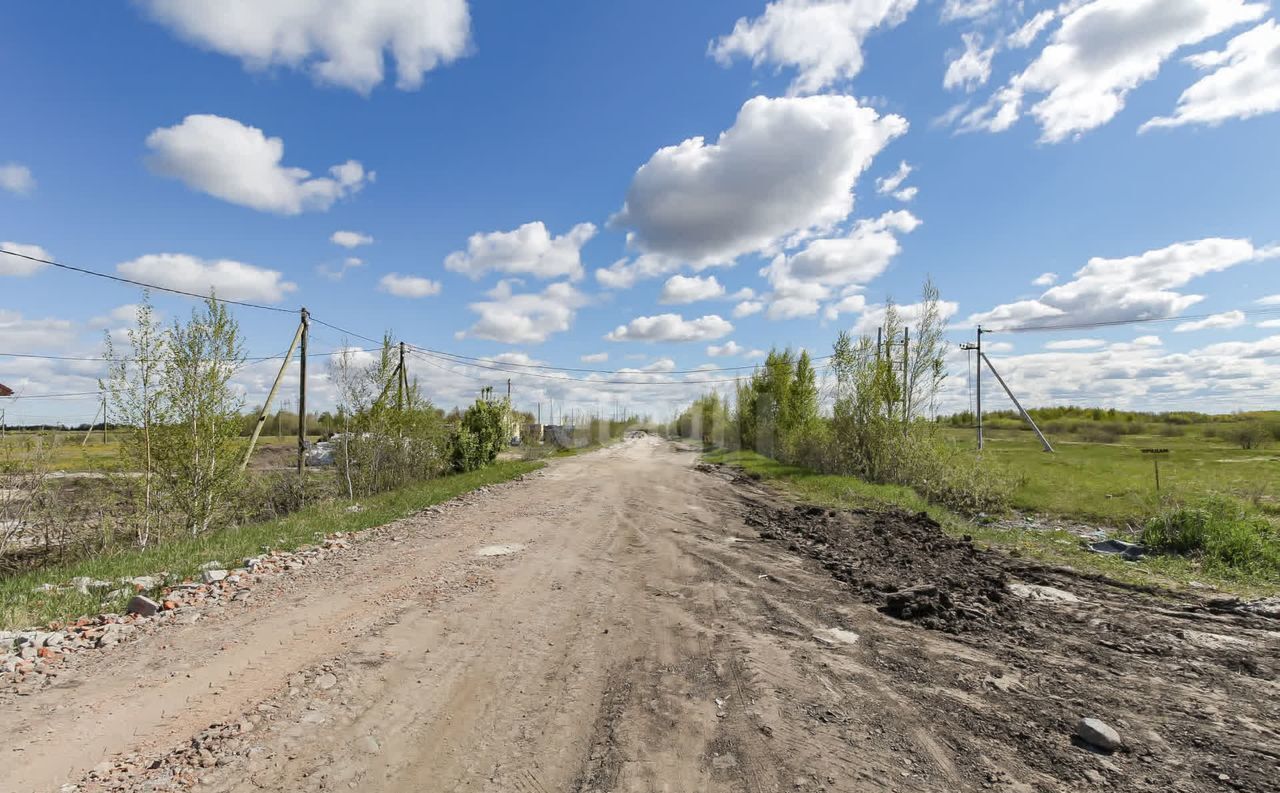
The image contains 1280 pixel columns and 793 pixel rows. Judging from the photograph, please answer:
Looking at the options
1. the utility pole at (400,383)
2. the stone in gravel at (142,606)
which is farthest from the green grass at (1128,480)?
the utility pole at (400,383)

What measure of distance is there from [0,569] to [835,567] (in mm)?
14129

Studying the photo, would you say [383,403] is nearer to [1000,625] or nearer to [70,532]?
[70,532]

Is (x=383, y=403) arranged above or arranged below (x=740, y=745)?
above

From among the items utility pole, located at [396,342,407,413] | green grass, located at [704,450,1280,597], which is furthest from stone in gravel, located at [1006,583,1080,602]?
utility pole, located at [396,342,407,413]

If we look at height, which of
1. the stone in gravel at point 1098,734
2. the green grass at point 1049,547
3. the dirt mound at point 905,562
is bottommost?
the green grass at point 1049,547

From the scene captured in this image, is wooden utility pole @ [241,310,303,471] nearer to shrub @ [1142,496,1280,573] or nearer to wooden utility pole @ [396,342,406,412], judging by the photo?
wooden utility pole @ [396,342,406,412]

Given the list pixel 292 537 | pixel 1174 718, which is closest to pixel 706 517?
pixel 292 537

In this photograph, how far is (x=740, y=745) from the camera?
3479 millimetres

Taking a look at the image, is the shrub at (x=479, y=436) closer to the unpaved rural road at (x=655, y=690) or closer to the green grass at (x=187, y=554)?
the green grass at (x=187, y=554)

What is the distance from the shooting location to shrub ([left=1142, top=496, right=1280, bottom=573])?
8.94 metres

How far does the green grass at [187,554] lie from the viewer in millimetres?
5695

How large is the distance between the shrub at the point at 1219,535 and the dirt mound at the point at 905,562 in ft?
11.8

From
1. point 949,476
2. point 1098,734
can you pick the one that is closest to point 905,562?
point 1098,734

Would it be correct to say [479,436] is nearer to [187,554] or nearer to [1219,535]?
[187,554]
